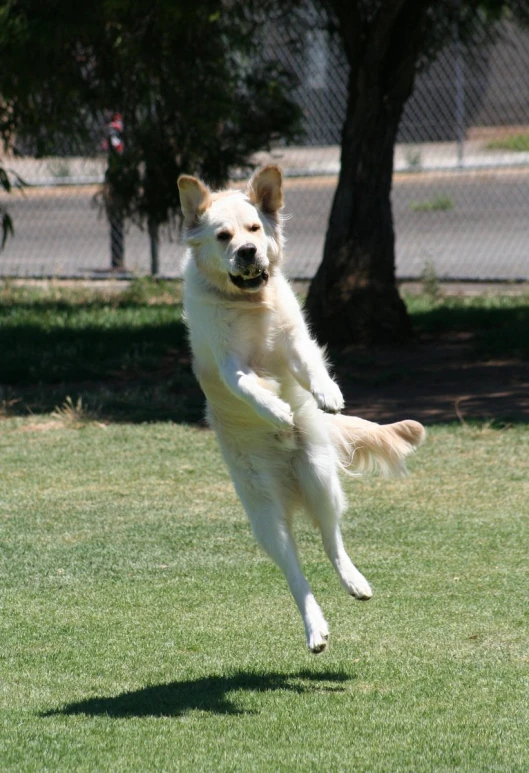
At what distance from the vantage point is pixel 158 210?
1152cm

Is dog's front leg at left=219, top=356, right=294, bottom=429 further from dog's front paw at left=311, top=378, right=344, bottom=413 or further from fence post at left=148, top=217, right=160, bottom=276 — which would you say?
fence post at left=148, top=217, right=160, bottom=276

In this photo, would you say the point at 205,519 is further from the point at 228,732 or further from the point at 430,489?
the point at 228,732

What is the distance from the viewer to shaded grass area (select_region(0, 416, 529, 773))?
3527 mm

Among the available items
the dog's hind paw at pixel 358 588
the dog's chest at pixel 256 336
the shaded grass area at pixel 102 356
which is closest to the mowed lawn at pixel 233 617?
the dog's hind paw at pixel 358 588

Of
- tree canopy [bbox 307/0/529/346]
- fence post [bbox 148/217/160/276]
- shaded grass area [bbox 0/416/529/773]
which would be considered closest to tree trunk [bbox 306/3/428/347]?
tree canopy [bbox 307/0/529/346]

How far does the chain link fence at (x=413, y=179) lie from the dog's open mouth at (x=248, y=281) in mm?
6426

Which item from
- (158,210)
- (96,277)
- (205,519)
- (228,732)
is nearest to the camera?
(228,732)

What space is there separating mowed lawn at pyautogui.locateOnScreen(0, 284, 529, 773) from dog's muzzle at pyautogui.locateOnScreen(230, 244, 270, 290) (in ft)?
4.83

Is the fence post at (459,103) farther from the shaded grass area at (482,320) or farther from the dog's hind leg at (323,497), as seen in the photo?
the dog's hind leg at (323,497)

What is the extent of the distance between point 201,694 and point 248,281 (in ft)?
5.29

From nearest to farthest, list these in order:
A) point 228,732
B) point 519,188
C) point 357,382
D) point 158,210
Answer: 1. point 228,732
2. point 357,382
3. point 158,210
4. point 519,188

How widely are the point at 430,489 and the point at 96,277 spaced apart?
360 inches

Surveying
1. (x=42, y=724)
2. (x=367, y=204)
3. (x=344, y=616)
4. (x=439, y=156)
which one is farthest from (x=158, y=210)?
(x=42, y=724)

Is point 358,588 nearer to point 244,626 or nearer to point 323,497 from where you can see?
point 323,497
